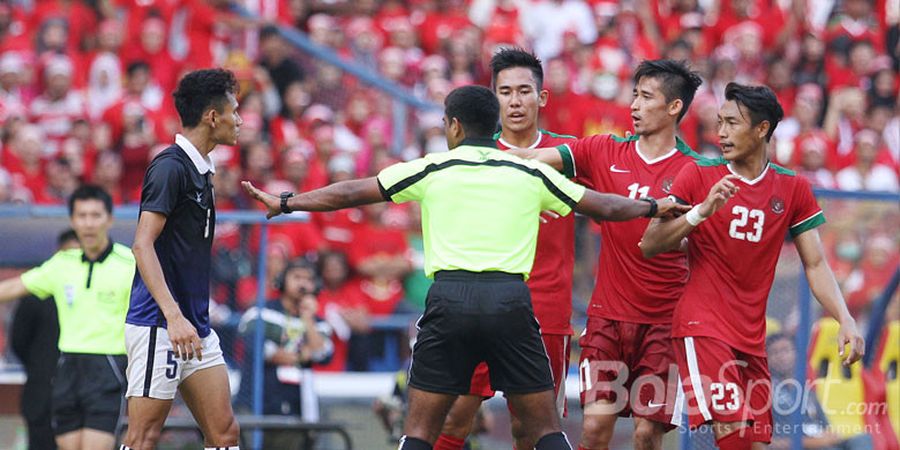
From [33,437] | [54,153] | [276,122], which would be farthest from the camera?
[276,122]

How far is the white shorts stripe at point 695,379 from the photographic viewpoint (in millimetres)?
7887

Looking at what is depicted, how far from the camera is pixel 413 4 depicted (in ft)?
57.5

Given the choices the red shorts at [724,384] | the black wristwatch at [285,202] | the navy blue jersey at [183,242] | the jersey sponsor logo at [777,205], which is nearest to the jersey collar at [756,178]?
the jersey sponsor logo at [777,205]

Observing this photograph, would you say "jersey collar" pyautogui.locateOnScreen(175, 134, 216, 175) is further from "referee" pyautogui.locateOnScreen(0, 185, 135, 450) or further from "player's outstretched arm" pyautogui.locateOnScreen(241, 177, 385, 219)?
"referee" pyautogui.locateOnScreen(0, 185, 135, 450)

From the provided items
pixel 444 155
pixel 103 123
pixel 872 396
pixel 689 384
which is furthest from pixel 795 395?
pixel 103 123

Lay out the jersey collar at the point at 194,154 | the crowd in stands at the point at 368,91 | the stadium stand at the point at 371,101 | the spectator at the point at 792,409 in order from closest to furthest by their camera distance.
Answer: the jersey collar at the point at 194,154
the spectator at the point at 792,409
the stadium stand at the point at 371,101
the crowd in stands at the point at 368,91

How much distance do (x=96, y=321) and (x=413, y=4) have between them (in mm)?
8820

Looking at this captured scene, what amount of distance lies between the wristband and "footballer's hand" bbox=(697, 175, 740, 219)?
3cm

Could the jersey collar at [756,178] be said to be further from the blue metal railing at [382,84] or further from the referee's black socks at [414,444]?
the blue metal railing at [382,84]

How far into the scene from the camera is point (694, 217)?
758 centimetres

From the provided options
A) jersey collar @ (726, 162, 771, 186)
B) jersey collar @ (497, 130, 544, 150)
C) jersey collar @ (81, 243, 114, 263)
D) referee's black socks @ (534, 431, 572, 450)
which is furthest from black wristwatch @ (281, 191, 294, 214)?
jersey collar @ (81, 243, 114, 263)

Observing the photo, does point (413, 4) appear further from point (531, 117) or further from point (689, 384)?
point (689, 384)

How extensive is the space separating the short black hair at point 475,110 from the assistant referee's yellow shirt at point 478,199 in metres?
0.07

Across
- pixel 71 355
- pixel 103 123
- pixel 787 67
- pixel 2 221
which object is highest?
pixel 787 67
